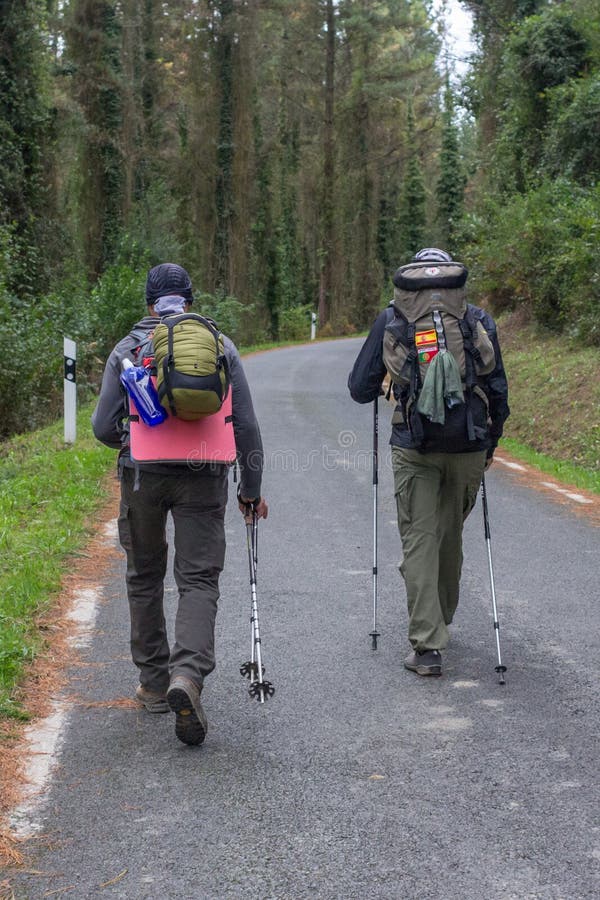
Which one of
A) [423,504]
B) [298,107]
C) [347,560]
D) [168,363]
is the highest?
[298,107]

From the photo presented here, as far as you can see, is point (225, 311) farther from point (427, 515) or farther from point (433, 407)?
point (433, 407)

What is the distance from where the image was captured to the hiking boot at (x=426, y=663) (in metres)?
5.57

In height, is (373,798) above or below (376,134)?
below

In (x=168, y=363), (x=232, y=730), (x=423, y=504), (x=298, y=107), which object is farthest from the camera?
(x=298, y=107)

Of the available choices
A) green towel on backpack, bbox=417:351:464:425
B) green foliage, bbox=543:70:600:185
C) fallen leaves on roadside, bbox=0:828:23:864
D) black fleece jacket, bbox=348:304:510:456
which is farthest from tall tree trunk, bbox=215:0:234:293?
fallen leaves on roadside, bbox=0:828:23:864

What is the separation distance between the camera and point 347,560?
324 inches

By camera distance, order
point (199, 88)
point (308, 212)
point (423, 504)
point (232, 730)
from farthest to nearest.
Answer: point (308, 212)
point (199, 88)
point (423, 504)
point (232, 730)

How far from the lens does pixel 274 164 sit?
167 feet

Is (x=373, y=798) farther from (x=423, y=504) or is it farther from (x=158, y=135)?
(x=158, y=135)

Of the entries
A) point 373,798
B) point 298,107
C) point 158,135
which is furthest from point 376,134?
point 373,798

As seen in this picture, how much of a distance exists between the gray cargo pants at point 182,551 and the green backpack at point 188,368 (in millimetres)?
405

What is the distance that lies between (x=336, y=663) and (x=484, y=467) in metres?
1.35

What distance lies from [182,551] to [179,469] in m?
0.38

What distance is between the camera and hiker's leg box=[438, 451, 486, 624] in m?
Result: 5.73
